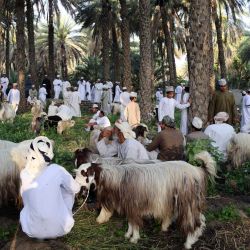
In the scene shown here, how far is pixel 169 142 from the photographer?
8156mm

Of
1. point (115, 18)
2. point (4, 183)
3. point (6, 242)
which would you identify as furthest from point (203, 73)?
point (115, 18)

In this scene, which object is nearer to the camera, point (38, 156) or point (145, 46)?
point (38, 156)

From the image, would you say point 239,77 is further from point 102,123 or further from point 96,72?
point 102,123

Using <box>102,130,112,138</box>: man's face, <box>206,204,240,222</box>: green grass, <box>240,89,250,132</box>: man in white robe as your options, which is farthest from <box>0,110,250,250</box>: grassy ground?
<box>240,89,250,132</box>: man in white robe

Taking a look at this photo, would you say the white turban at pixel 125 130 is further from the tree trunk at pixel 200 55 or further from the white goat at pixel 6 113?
the white goat at pixel 6 113

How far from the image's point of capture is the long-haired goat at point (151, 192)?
623cm

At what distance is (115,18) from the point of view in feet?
118


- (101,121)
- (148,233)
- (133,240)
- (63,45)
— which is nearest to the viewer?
(133,240)

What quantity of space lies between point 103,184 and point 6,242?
5.14ft

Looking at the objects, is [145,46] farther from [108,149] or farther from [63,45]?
[63,45]

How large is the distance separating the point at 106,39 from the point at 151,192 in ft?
77.8

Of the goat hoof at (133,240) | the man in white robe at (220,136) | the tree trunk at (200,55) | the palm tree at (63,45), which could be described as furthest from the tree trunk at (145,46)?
the palm tree at (63,45)

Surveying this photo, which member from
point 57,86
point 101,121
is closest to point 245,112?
point 101,121

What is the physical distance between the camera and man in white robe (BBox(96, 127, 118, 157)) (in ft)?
28.7
